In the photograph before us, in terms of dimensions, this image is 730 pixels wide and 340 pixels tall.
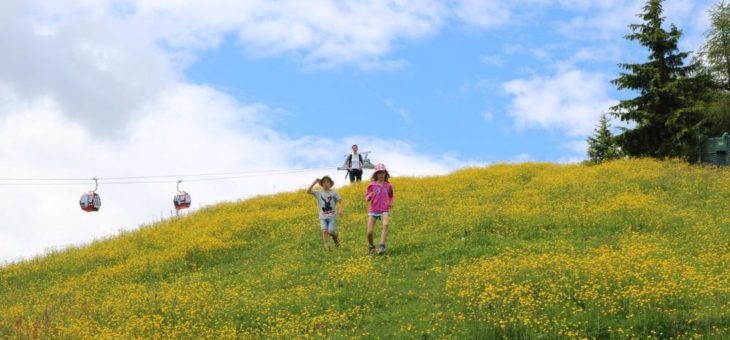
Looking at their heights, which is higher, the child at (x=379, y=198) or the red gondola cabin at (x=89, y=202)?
the red gondola cabin at (x=89, y=202)

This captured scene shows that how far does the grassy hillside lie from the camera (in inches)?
455

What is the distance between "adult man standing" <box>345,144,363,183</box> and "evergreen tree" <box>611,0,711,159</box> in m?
13.8

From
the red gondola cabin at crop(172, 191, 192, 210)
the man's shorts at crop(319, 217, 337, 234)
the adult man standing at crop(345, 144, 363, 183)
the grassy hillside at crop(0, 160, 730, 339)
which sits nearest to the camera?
the grassy hillside at crop(0, 160, 730, 339)

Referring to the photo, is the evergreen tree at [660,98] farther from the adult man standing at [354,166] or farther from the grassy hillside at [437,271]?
the adult man standing at [354,166]

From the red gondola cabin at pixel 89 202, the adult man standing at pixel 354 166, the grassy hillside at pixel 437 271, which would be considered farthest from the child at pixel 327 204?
the red gondola cabin at pixel 89 202

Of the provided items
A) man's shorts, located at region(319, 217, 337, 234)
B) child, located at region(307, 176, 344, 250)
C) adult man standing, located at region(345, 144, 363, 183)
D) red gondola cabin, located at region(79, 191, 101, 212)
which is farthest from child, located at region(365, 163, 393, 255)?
red gondola cabin, located at region(79, 191, 101, 212)

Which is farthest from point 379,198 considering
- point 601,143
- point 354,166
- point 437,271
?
point 601,143

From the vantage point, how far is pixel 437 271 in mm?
15758

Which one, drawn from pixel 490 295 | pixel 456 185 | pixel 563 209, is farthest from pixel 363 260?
pixel 456 185

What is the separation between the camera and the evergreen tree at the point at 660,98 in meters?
35.0

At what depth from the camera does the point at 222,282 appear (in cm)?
1794

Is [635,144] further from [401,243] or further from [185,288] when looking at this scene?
[185,288]

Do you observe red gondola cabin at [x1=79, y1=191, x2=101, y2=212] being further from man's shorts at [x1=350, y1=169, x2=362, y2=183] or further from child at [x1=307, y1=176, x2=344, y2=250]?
child at [x1=307, y1=176, x2=344, y2=250]

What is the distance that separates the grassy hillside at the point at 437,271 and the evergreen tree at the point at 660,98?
5.46 meters
